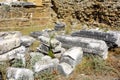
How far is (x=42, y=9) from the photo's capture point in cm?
880

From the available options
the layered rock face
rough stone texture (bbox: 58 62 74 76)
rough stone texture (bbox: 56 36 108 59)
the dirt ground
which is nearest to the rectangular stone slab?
rough stone texture (bbox: 58 62 74 76)

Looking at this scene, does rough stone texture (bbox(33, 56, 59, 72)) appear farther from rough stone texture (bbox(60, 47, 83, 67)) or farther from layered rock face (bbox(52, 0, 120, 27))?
layered rock face (bbox(52, 0, 120, 27))

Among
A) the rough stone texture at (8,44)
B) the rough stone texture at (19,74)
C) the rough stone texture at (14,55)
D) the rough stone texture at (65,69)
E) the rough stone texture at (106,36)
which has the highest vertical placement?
the rough stone texture at (8,44)

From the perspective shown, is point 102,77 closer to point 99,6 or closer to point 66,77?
point 66,77

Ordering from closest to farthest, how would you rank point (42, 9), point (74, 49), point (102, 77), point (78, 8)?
point (102, 77) < point (74, 49) < point (42, 9) < point (78, 8)

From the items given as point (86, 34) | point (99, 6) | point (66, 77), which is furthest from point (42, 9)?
point (66, 77)

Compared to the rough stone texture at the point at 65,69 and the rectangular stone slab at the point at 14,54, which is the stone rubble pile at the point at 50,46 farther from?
the rough stone texture at the point at 65,69

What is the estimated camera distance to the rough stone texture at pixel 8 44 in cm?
497

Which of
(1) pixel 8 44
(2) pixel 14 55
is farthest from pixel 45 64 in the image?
(1) pixel 8 44

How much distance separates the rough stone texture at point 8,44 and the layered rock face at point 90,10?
456cm

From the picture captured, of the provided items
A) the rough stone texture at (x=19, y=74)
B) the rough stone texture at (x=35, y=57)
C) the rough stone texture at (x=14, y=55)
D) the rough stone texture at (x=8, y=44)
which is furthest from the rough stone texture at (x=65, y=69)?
the rough stone texture at (x=8, y=44)

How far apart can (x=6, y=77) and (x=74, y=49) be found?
57.4 inches

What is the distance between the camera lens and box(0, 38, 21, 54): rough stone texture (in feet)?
16.3

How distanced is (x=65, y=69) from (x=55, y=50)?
675 millimetres
